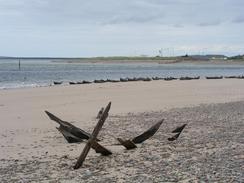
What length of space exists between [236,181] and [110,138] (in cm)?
590

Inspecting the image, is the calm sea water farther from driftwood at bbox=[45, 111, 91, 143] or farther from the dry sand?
driftwood at bbox=[45, 111, 91, 143]

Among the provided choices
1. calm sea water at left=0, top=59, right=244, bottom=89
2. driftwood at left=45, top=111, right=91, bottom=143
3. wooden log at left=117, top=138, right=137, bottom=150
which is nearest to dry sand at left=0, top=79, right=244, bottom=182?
wooden log at left=117, top=138, right=137, bottom=150

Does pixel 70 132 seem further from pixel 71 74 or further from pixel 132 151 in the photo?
pixel 71 74

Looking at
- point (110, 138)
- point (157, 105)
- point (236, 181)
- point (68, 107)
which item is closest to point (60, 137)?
point (110, 138)

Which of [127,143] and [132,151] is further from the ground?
[127,143]

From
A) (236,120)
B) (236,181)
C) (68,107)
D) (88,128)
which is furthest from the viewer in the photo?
(68,107)

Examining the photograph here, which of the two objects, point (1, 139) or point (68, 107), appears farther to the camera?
point (68, 107)

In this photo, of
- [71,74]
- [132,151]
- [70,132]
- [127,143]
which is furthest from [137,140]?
[71,74]

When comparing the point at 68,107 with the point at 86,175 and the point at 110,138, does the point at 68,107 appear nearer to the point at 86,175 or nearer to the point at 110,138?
the point at 110,138

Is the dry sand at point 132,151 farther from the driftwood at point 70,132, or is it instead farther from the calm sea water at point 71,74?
the calm sea water at point 71,74

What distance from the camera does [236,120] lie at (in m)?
16.6

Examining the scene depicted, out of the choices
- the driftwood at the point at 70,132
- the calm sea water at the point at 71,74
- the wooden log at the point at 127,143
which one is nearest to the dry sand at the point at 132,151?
the wooden log at the point at 127,143

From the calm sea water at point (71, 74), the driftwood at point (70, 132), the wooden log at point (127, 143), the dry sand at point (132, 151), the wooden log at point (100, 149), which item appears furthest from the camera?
the calm sea water at point (71, 74)

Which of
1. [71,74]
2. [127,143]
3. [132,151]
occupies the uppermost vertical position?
[127,143]
